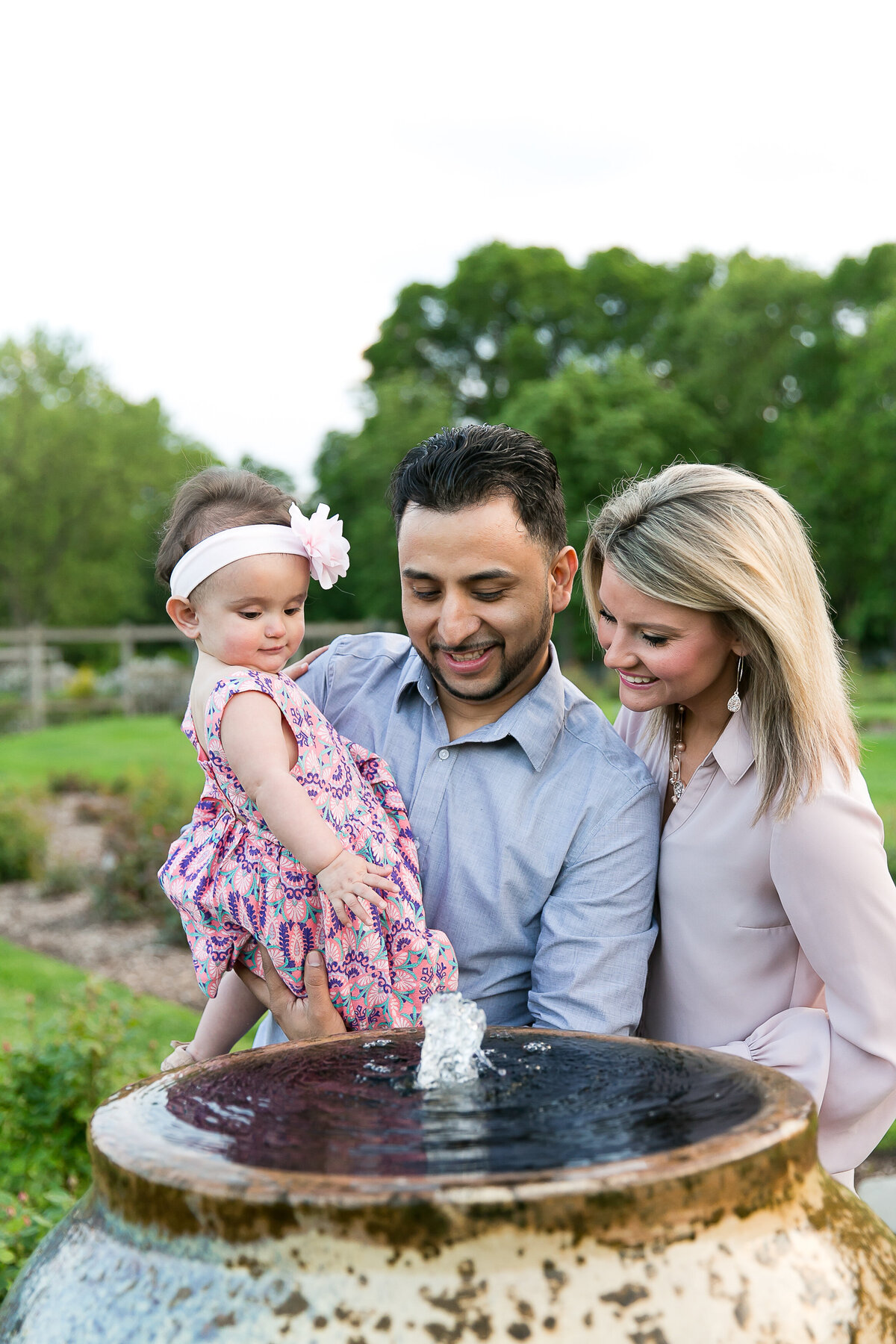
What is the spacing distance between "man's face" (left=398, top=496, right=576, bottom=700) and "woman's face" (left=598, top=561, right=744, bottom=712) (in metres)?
0.18

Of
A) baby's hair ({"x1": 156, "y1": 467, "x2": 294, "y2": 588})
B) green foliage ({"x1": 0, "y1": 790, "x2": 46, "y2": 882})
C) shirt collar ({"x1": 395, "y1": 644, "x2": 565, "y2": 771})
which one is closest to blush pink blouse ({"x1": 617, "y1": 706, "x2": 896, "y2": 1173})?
shirt collar ({"x1": 395, "y1": 644, "x2": 565, "y2": 771})

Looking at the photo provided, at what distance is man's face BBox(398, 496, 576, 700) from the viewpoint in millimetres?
2584

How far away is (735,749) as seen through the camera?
2424mm

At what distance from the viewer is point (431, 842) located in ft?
8.91

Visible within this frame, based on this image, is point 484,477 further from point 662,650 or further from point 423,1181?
point 423,1181

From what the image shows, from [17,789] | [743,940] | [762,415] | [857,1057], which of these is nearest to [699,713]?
[743,940]

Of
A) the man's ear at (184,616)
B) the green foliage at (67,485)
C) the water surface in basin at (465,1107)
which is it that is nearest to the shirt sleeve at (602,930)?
the water surface in basin at (465,1107)

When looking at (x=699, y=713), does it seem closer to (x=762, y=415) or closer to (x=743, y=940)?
(x=743, y=940)

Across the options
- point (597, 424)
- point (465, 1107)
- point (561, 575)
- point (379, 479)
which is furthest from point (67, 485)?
point (465, 1107)

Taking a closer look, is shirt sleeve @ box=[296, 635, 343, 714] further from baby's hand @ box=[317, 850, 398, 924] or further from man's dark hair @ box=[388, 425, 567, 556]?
baby's hand @ box=[317, 850, 398, 924]

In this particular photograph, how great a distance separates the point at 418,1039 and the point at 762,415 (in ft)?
109

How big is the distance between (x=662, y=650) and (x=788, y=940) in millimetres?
595

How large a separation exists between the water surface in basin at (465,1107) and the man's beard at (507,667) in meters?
1.05

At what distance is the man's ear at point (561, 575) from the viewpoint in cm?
280
